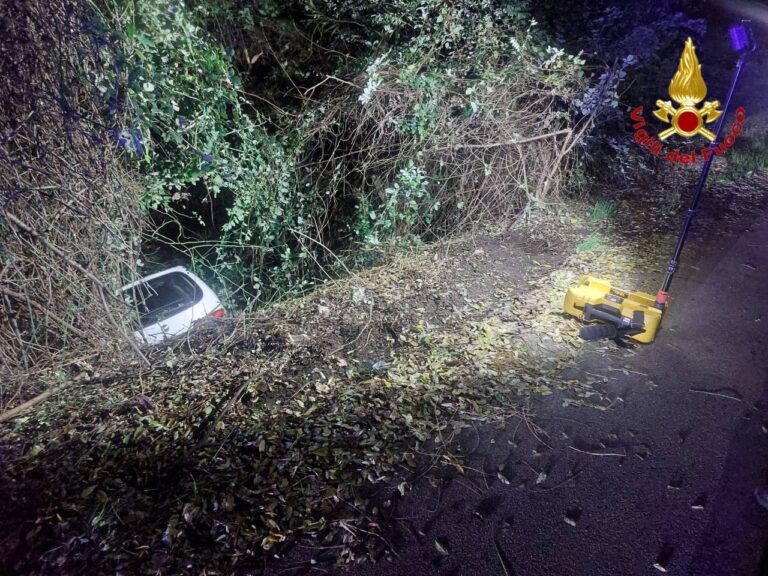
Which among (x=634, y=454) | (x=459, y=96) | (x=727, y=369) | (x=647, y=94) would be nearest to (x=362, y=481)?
(x=634, y=454)

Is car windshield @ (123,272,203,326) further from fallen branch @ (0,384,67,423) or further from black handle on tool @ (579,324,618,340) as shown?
black handle on tool @ (579,324,618,340)

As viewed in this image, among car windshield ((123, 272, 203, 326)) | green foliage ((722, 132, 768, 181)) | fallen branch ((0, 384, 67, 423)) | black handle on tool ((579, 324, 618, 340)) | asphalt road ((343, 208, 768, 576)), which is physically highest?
green foliage ((722, 132, 768, 181))

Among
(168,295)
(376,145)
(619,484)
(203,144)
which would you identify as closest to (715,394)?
(619,484)

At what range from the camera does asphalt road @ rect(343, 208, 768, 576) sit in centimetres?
258

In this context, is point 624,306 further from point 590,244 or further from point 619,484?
point 590,244

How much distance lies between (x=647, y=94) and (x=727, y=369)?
7.06 m

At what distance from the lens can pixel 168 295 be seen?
577 centimetres

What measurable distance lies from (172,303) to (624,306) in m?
4.92

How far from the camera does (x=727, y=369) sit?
13.0 ft

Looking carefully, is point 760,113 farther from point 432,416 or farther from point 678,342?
point 432,416

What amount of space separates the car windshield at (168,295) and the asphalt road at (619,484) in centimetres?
382

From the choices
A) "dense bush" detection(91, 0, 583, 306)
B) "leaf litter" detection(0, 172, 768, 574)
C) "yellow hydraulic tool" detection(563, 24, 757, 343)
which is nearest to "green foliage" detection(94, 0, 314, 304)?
"dense bush" detection(91, 0, 583, 306)

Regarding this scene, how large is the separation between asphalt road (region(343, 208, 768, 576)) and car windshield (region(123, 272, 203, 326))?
3.82 meters

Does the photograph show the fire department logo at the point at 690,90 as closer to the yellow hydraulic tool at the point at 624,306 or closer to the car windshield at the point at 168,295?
the yellow hydraulic tool at the point at 624,306
